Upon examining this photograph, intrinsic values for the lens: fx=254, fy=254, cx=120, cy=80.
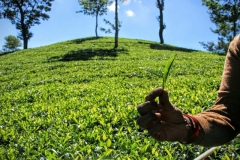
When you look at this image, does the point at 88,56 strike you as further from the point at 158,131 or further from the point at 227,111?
the point at 158,131

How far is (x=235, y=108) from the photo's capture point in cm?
223

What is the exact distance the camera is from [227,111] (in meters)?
2.24

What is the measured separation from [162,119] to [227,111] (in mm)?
742

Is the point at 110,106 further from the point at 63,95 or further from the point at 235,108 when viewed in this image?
the point at 235,108

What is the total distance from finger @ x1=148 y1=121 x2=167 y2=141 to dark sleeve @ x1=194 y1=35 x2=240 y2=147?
437 millimetres

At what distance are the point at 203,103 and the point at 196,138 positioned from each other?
390cm

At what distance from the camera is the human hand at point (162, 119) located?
5.44 feet

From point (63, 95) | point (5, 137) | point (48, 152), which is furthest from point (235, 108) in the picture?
point (63, 95)

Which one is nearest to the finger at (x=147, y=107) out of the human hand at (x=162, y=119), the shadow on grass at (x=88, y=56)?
the human hand at (x=162, y=119)

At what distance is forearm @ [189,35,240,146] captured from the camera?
2162mm

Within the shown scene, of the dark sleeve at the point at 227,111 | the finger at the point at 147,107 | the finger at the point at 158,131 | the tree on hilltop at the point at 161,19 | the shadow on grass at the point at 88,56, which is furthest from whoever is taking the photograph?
the tree on hilltop at the point at 161,19

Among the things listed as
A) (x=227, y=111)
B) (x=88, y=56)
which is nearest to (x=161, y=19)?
(x=88, y=56)

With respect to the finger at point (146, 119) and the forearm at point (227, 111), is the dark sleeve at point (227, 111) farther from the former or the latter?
the finger at point (146, 119)

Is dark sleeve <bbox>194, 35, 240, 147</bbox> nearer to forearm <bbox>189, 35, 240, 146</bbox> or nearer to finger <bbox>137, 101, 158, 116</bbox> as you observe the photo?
forearm <bbox>189, 35, 240, 146</bbox>
